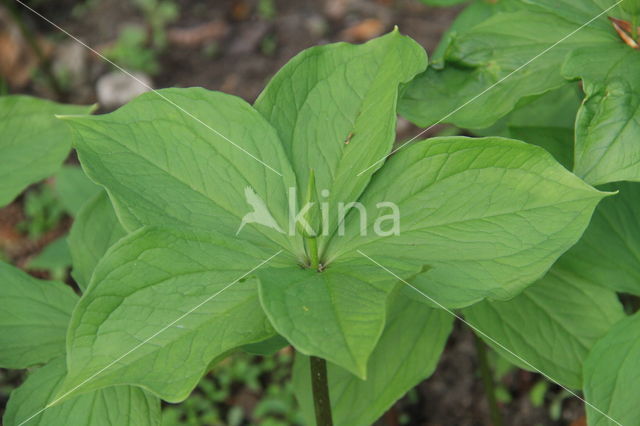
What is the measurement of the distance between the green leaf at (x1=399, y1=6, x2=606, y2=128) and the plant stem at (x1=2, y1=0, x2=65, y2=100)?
255 cm

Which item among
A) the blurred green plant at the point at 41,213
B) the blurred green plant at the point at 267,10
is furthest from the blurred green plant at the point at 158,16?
the blurred green plant at the point at 41,213

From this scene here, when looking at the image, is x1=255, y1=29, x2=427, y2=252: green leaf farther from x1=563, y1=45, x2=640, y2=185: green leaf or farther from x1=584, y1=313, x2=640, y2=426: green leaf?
x1=584, y1=313, x2=640, y2=426: green leaf

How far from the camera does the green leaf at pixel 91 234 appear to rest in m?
1.60

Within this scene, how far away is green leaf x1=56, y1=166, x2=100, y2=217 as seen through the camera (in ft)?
7.42

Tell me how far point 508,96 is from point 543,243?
1.30 ft

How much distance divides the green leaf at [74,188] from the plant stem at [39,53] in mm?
1400

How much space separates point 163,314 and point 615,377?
2.83ft

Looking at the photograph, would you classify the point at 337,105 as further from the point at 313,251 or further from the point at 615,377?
the point at 615,377

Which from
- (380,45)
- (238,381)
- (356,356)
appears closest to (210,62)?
(238,381)

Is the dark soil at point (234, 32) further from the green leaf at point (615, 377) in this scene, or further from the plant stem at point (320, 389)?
the plant stem at point (320, 389)

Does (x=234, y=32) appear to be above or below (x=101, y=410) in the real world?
below

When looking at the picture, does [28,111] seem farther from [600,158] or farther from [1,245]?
[1,245]

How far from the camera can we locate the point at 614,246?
1.58 metres

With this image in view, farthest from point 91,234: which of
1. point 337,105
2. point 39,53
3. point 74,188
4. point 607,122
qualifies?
point 39,53
